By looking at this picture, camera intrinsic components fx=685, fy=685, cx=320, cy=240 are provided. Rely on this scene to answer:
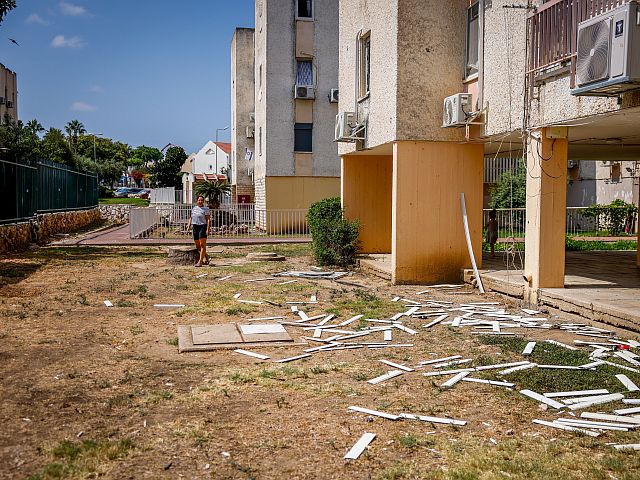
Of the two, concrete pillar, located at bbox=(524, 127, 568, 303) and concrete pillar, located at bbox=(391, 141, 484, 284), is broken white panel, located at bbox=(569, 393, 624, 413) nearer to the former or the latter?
concrete pillar, located at bbox=(524, 127, 568, 303)

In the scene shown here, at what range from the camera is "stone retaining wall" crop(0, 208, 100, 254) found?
832 inches

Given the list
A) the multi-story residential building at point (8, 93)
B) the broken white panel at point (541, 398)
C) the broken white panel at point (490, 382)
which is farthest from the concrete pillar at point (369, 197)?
the multi-story residential building at point (8, 93)

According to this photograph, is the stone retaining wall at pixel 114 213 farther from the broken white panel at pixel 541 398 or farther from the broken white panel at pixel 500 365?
the broken white panel at pixel 541 398

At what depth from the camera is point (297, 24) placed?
1292 inches

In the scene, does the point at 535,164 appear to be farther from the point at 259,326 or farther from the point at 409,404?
the point at 409,404

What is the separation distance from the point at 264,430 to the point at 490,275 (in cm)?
886

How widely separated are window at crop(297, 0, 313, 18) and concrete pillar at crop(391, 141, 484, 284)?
20653 mm

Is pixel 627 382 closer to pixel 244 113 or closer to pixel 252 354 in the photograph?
pixel 252 354

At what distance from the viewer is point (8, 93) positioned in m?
Answer: 55.3

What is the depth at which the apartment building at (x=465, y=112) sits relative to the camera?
9719 mm

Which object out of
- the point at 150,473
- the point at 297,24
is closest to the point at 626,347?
the point at 150,473

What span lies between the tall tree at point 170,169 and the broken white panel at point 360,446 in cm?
9725

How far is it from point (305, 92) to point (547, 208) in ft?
74.7

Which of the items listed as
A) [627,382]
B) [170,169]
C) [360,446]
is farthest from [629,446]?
[170,169]
